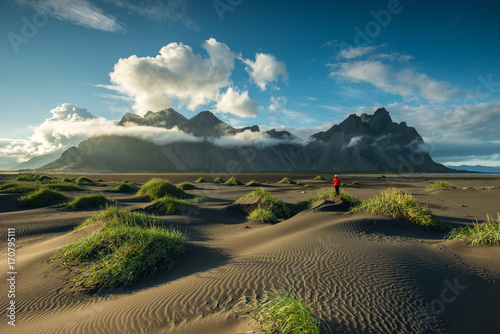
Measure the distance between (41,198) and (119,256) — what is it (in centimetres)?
1413

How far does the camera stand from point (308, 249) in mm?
5758

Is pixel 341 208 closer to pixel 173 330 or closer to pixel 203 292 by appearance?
pixel 203 292

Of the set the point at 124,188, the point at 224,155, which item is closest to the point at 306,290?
the point at 124,188

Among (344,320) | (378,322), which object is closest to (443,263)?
(378,322)

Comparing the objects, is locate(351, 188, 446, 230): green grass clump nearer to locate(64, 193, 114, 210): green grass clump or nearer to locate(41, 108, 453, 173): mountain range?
locate(64, 193, 114, 210): green grass clump

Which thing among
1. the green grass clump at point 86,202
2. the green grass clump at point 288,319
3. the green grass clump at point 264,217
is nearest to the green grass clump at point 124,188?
the green grass clump at point 86,202

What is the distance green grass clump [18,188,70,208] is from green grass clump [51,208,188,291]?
11927mm

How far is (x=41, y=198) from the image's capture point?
14.6 m

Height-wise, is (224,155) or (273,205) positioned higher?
(224,155)

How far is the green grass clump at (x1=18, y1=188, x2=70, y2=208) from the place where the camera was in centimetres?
1409

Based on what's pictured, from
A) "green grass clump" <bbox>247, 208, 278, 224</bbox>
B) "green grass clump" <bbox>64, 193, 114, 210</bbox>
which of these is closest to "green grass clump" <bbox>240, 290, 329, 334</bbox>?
"green grass clump" <bbox>247, 208, 278, 224</bbox>

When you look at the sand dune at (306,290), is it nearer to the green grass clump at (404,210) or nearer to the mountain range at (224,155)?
the green grass clump at (404,210)

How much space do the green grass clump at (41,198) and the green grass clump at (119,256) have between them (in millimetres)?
11927

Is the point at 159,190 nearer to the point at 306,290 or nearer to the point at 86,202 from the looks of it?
the point at 86,202
